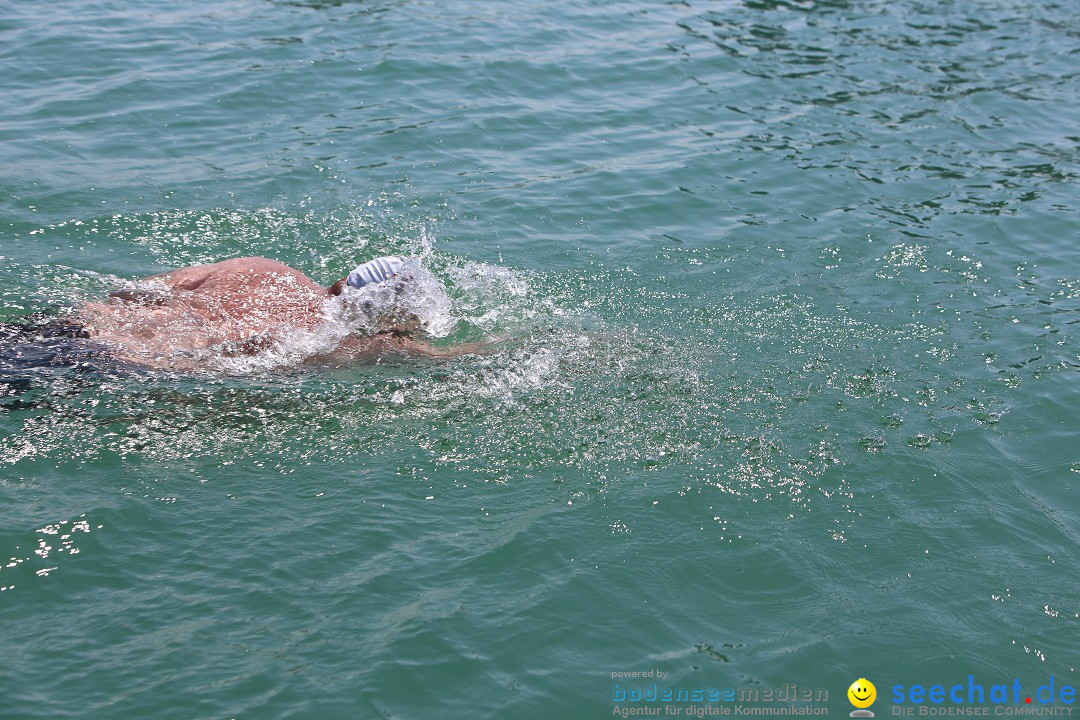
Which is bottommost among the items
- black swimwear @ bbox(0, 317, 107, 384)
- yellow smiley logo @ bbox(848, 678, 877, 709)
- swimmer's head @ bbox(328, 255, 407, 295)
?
yellow smiley logo @ bbox(848, 678, 877, 709)

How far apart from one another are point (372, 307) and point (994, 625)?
4470 mm

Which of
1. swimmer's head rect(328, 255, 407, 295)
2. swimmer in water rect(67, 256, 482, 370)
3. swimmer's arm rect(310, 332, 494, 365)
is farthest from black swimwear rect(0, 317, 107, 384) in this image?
swimmer's head rect(328, 255, 407, 295)

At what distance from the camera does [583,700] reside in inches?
172

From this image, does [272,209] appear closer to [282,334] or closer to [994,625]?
[282,334]

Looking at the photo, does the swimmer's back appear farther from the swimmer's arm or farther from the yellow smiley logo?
the yellow smiley logo

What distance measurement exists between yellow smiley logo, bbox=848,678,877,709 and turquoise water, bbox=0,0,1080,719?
0.05 m

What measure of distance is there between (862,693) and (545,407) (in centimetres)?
278

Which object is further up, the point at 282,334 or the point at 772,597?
the point at 282,334

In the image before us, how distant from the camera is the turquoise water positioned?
4648mm

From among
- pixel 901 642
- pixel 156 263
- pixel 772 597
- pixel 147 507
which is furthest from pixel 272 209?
pixel 901 642

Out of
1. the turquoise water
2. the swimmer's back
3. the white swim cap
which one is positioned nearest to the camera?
the turquoise water

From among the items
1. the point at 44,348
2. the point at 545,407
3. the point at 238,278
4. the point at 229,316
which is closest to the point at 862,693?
the point at 545,407

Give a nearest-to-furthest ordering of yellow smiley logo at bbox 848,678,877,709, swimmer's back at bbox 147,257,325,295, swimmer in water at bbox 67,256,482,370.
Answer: yellow smiley logo at bbox 848,678,877,709, swimmer in water at bbox 67,256,482,370, swimmer's back at bbox 147,257,325,295

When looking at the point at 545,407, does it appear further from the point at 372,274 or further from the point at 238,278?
the point at 238,278
